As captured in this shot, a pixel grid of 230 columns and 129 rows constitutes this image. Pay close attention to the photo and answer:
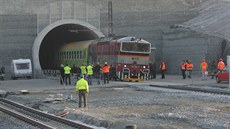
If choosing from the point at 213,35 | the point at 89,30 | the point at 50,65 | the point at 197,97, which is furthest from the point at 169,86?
the point at 50,65

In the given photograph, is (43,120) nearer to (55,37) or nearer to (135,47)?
(135,47)

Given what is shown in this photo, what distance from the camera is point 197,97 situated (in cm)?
2242

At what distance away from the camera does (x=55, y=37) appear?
62969 millimetres

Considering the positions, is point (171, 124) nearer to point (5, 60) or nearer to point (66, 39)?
point (5, 60)

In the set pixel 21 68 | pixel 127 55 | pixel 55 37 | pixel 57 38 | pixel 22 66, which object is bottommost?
pixel 21 68

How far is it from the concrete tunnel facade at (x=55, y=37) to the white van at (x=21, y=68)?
981mm

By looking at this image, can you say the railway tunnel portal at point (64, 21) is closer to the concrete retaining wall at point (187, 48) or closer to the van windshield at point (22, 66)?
the van windshield at point (22, 66)

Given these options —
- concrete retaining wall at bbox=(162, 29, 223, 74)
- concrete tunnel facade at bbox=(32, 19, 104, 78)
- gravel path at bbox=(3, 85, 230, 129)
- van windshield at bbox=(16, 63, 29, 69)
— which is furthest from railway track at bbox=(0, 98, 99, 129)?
concrete tunnel facade at bbox=(32, 19, 104, 78)

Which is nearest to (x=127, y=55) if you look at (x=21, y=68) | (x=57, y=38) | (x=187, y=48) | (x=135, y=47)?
(x=135, y=47)

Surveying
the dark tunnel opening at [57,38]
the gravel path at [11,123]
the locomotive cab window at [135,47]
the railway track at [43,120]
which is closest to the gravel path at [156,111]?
the railway track at [43,120]

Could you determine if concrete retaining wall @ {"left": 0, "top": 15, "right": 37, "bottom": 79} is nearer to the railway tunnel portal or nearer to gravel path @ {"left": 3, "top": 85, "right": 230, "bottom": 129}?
the railway tunnel portal

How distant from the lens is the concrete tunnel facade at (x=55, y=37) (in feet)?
163

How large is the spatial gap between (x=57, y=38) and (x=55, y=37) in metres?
0.41

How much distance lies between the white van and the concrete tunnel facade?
98 cm
